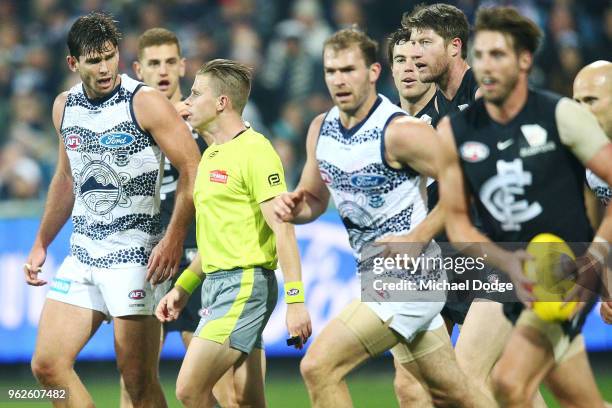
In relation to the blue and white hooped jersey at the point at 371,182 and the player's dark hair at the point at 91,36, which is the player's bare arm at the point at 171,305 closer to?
the blue and white hooped jersey at the point at 371,182

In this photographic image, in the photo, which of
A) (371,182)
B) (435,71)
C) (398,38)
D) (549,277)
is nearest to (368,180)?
(371,182)

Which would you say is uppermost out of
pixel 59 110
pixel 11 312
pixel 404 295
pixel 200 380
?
pixel 59 110

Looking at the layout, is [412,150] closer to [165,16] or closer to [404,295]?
[404,295]

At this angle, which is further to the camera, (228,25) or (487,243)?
(228,25)

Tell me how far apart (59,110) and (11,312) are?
15.1 feet

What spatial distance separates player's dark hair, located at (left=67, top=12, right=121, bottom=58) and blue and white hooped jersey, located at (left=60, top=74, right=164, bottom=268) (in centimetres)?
30

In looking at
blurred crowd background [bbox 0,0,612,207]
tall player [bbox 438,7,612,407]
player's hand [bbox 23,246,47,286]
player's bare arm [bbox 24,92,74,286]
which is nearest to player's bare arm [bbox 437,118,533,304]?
tall player [bbox 438,7,612,407]

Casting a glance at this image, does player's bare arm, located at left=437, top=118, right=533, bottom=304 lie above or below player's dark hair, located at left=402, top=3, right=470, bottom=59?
below

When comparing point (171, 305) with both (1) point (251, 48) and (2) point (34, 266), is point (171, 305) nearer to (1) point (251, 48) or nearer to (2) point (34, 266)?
(2) point (34, 266)

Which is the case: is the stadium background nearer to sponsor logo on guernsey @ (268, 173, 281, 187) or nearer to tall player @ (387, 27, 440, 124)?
tall player @ (387, 27, 440, 124)

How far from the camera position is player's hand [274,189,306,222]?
245 inches

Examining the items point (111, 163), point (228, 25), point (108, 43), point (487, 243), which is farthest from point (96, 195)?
point (228, 25)

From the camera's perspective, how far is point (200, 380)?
6371 millimetres

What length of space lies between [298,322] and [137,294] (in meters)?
1.25
